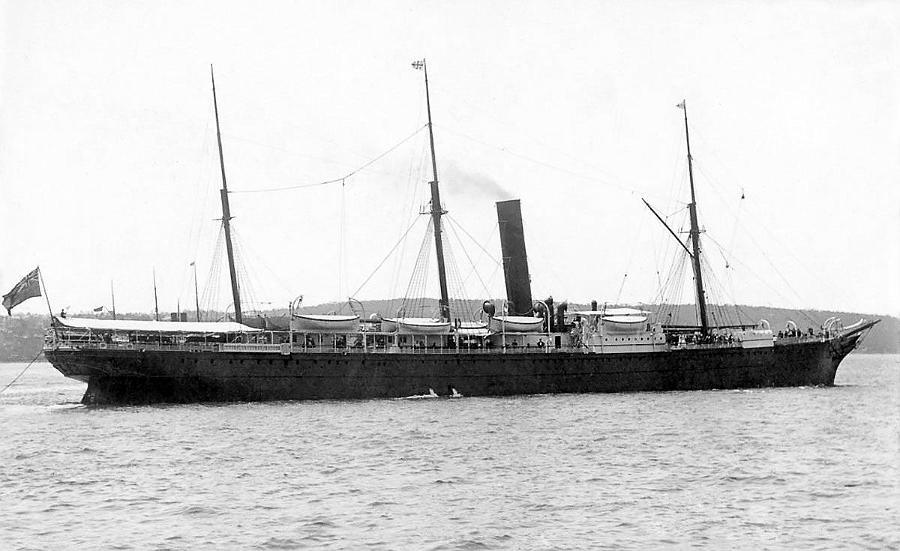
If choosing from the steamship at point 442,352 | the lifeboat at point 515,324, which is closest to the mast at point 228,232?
the steamship at point 442,352

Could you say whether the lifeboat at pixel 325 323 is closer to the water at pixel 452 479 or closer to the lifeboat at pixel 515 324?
the water at pixel 452 479

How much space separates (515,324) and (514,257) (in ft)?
15.8

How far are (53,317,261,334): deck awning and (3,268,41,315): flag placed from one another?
164 centimetres

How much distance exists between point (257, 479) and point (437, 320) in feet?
91.3

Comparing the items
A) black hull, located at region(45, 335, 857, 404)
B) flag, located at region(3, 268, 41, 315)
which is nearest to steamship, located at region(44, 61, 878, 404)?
black hull, located at region(45, 335, 857, 404)

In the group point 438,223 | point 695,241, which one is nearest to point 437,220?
point 438,223

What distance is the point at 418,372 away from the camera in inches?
1946

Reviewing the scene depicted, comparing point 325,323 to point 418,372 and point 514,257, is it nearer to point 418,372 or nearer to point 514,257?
point 418,372

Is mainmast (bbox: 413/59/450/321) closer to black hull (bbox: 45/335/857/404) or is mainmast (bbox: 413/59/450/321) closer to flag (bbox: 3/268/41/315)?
A: black hull (bbox: 45/335/857/404)

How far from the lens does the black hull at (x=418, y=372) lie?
44.8 m

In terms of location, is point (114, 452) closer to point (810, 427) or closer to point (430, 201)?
point (810, 427)

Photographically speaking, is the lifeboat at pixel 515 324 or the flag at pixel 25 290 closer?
the flag at pixel 25 290

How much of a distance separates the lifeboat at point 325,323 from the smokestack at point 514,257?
10.9 m

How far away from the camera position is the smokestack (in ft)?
183
